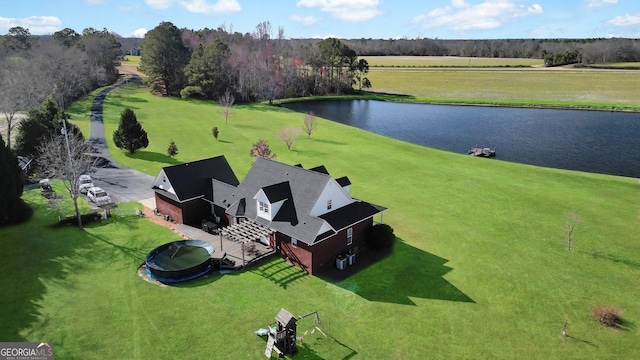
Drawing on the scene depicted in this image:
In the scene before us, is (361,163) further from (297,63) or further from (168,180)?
(297,63)

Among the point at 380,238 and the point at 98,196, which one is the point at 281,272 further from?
the point at 98,196

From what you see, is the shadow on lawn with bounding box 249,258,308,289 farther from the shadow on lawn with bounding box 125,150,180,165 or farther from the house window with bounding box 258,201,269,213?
the shadow on lawn with bounding box 125,150,180,165

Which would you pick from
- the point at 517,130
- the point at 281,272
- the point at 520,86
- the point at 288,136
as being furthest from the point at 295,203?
the point at 520,86

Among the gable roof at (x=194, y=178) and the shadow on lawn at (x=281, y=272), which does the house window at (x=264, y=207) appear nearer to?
the shadow on lawn at (x=281, y=272)

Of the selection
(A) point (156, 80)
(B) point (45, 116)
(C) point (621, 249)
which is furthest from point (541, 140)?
(A) point (156, 80)

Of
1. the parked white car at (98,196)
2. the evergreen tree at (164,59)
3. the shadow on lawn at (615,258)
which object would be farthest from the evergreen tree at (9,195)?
the evergreen tree at (164,59)
